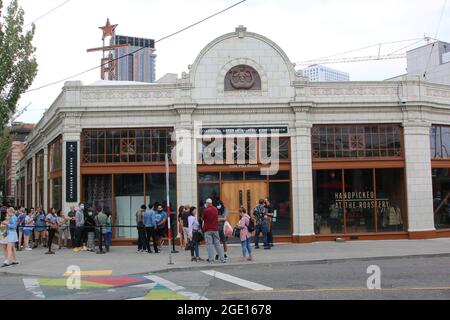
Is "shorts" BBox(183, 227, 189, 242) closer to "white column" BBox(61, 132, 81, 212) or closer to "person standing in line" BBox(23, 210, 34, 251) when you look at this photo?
"white column" BBox(61, 132, 81, 212)

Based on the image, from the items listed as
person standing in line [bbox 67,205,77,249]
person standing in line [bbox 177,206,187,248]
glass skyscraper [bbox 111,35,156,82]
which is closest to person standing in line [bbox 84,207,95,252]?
person standing in line [bbox 67,205,77,249]

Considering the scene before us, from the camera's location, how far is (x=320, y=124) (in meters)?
20.7

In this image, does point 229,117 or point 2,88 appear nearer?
point 229,117

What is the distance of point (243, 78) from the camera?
68.3ft

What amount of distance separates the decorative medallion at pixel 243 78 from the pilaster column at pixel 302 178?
2.00 metres

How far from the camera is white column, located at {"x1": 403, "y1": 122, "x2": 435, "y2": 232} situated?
2058cm

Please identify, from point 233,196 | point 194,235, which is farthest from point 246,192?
point 194,235

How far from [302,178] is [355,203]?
253 centimetres

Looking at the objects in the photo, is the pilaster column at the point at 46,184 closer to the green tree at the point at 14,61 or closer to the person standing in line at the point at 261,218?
the green tree at the point at 14,61

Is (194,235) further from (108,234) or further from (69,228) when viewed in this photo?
(69,228)
